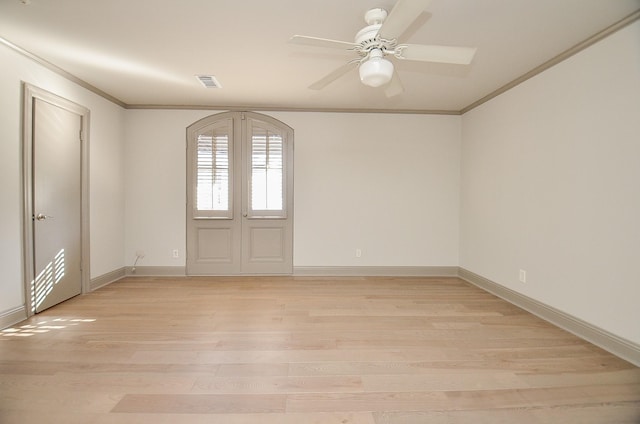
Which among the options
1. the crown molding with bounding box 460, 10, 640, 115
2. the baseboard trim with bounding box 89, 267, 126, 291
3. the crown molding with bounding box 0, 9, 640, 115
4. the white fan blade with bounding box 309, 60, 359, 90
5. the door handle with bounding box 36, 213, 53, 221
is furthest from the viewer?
the baseboard trim with bounding box 89, 267, 126, 291

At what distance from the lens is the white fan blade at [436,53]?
208cm

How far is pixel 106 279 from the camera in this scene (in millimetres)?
4477

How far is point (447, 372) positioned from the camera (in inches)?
89.3

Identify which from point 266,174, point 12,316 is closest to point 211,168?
point 266,174

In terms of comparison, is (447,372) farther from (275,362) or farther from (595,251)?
(595,251)

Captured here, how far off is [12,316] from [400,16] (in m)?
4.23

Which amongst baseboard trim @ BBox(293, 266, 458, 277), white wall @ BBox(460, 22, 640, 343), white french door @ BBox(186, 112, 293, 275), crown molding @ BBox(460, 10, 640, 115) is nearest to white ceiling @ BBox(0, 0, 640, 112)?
crown molding @ BBox(460, 10, 640, 115)

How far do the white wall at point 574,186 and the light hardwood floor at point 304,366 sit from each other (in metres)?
0.45

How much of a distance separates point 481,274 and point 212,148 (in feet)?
14.8

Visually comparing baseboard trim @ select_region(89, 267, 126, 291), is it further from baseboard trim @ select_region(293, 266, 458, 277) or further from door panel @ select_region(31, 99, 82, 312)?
baseboard trim @ select_region(293, 266, 458, 277)

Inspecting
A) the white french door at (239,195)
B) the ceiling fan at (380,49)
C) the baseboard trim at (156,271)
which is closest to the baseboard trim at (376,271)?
the white french door at (239,195)

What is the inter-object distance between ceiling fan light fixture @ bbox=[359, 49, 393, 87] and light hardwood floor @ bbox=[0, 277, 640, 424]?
2101 mm

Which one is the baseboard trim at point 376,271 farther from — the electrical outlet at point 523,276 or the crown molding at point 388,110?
the crown molding at point 388,110

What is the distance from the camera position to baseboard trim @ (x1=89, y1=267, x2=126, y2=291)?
420cm
